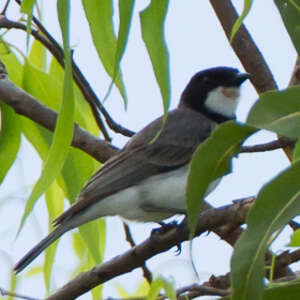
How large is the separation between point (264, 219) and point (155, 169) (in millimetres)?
2447

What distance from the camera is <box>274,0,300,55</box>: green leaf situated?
6.44 feet

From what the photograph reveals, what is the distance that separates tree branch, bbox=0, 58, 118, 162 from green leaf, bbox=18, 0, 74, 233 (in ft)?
2.88

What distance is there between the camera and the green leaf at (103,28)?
6.50 ft

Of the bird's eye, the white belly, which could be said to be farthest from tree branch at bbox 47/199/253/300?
the bird's eye

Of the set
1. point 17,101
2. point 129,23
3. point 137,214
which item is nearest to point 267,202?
point 129,23

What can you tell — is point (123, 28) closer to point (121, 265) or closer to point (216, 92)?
point (121, 265)

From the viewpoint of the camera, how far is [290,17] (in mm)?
1984

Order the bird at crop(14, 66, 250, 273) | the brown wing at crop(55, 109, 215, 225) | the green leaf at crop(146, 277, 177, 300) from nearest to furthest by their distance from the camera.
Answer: the green leaf at crop(146, 277, 177, 300)
the bird at crop(14, 66, 250, 273)
the brown wing at crop(55, 109, 215, 225)

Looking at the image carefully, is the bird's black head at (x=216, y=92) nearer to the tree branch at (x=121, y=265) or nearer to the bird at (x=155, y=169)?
the bird at (x=155, y=169)

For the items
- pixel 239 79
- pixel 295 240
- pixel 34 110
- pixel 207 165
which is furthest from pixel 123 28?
pixel 239 79

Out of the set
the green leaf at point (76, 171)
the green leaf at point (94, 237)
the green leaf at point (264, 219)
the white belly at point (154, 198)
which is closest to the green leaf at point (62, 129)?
the green leaf at point (264, 219)

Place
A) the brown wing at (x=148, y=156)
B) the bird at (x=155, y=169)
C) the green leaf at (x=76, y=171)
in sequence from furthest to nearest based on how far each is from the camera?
the brown wing at (x=148, y=156), the bird at (x=155, y=169), the green leaf at (x=76, y=171)

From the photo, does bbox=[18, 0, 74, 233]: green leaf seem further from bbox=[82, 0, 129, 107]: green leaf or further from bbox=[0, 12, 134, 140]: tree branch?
bbox=[0, 12, 134, 140]: tree branch

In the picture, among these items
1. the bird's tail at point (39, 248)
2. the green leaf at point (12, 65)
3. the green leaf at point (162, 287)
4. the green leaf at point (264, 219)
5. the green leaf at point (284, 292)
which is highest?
the green leaf at point (12, 65)
